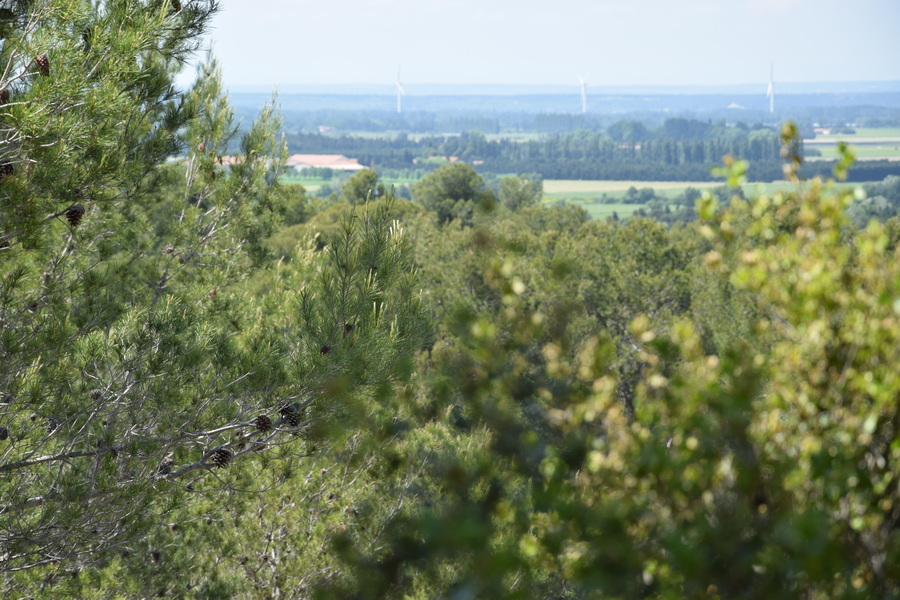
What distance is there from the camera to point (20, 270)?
589 cm

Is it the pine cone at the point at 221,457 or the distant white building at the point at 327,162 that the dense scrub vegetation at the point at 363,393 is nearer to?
the pine cone at the point at 221,457

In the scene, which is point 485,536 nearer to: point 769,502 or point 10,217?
point 769,502

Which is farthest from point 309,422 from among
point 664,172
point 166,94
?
point 664,172

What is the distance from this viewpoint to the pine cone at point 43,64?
480cm

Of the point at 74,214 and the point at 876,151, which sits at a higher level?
the point at 74,214

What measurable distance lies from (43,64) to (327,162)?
577 feet

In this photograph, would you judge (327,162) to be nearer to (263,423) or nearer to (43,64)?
(263,423)

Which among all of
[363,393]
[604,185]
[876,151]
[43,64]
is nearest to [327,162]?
[604,185]

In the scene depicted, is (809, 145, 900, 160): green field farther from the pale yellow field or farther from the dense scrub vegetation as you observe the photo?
the dense scrub vegetation

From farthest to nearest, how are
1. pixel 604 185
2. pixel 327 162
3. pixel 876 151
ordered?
1. pixel 327 162
2. pixel 604 185
3. pixel 876 151

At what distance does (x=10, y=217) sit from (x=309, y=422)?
7.86 ft

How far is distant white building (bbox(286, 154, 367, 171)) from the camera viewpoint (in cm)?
16489

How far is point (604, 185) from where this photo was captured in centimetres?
16600

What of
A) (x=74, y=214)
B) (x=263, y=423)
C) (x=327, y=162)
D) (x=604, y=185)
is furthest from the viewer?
(x=327, y=162)
